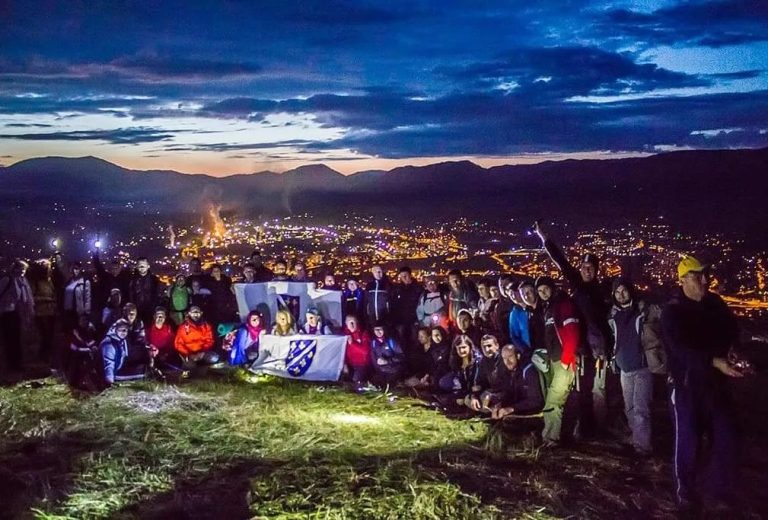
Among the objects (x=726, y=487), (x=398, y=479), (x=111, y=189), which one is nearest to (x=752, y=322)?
(x=726, y=487)

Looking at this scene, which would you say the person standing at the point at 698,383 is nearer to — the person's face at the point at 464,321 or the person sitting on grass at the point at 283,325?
the person's face at the point at 464,321

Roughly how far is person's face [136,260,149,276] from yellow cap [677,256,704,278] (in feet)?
30.8

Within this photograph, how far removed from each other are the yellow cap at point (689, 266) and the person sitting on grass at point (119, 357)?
8.17m

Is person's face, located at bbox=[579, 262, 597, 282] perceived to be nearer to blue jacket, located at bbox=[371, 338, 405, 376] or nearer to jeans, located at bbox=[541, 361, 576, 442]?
jeans, located at bbox=[541, 361, 576, 442]

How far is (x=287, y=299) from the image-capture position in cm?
1339

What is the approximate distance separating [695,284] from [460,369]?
4417 millimetres

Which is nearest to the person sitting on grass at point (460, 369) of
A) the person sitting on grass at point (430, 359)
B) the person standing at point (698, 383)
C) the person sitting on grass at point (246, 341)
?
the person sitting on grass at point (430, 359)

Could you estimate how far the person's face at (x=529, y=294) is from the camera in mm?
9039

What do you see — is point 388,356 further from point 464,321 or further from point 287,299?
point 287,299

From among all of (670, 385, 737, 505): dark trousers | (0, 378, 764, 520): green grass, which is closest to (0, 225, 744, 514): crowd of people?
(670, 385, 737, 505): dark trousers

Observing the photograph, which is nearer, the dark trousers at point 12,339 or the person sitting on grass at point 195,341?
the person sitting on grass at point 195,341

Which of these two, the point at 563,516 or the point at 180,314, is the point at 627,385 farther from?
the point at 180,314

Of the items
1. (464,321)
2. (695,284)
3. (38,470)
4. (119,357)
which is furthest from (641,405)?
(119,357)

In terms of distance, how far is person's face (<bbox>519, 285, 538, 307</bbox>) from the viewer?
29.7 ft
